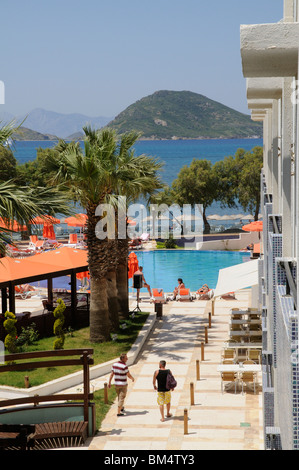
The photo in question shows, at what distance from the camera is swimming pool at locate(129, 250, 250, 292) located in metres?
36.0

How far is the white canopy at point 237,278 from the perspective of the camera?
20250 mm

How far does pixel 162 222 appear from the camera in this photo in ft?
196

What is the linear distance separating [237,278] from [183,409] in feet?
23.5

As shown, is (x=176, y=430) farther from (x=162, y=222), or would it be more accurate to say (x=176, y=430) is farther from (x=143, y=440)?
(x=162, y=222)

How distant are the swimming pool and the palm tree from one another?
13.8 meters

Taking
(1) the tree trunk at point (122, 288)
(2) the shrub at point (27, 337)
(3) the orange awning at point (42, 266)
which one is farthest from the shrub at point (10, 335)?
(1) the tree trunk at point (122, 288)

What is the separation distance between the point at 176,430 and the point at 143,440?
86cm

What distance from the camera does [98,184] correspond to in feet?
63.3

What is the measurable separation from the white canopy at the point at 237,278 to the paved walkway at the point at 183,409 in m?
1.65

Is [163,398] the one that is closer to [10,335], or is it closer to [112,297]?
[10,335]

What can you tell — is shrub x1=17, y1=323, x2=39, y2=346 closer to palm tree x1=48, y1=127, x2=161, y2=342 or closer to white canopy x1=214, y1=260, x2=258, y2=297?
palm tree x1=48, y1=127, x2=161, y2=342

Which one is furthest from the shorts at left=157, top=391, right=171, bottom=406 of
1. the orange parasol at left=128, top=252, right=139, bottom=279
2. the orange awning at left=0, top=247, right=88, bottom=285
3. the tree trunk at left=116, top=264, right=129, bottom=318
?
the orange parasol at left=128, top=252, right=139, bottom=279

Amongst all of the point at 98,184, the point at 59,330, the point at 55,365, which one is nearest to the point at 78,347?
the point at 59,330
